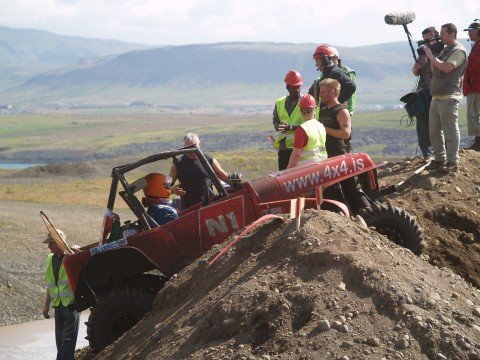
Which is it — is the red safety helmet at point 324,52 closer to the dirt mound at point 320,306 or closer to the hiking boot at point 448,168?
the hiking boot at point 448,168

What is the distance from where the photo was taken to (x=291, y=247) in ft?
28.8

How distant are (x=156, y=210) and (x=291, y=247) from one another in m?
2.50

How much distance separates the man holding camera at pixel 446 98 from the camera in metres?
13.5

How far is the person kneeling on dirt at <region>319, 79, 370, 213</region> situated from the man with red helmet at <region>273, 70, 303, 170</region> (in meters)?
0.66

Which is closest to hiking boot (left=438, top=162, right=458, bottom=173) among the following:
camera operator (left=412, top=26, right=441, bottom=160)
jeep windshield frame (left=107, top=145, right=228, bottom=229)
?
camera operator (left=412, top=26, right=441, bottom=160)

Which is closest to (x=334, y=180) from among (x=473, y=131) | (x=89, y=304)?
(x=89, y=304)

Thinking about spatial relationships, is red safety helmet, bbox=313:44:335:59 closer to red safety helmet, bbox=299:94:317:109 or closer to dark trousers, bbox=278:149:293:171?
dark trousers, bbox=278:149:293:171

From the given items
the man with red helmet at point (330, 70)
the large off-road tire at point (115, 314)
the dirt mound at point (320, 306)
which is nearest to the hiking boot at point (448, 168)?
the man with red helmet at point (330, 70)

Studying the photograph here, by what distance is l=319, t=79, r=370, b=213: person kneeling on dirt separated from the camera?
11.4 meters

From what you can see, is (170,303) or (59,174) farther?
(59,174)

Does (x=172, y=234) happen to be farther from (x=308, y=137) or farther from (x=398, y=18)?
(x=398, y=18)

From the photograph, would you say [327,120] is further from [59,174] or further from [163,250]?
[59,174]

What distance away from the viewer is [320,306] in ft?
25.6

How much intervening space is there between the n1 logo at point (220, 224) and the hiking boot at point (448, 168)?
4833 mm
